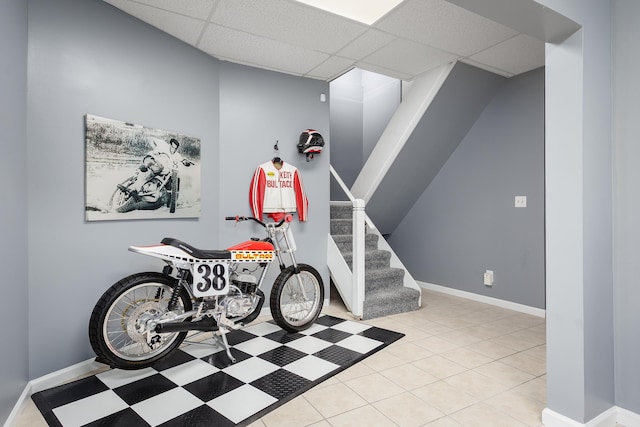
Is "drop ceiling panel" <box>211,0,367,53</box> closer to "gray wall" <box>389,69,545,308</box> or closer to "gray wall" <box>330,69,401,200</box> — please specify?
"gray wall" <box>389,69,545,308</box>

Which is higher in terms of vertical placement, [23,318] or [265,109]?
[265,109]

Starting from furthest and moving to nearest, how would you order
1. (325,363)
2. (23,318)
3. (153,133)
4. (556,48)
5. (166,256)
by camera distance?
(153,133) < (325,363) < (166,256) < (23,318) < (556,48)

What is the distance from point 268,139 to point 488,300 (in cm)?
311

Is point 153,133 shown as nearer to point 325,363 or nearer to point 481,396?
point 325,363

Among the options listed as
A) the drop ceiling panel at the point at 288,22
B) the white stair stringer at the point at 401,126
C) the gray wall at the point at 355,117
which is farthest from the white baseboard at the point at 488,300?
the drop ceiling panel at the point at 288,22

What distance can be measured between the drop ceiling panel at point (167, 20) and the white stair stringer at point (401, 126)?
2.26 meters

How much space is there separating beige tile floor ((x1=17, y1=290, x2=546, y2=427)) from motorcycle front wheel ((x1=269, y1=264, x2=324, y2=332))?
0.66 meters

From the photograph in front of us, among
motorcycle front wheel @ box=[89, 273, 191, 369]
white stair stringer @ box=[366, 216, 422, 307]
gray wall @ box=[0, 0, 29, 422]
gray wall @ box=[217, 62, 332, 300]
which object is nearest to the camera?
gray wall @ box=[0, 0, 29, 422]

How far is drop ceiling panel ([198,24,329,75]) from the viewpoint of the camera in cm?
285

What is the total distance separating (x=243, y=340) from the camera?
9.43 ft

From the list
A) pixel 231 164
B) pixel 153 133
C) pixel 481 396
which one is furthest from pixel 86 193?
pixel 481 396

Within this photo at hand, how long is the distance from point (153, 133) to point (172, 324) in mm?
1438

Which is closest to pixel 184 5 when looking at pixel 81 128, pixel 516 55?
pixel 81 128

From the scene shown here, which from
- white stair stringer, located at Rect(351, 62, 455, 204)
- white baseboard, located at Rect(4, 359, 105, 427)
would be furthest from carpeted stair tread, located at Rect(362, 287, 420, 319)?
white baseboard, located at Rect(4, 359, 105, 427)
